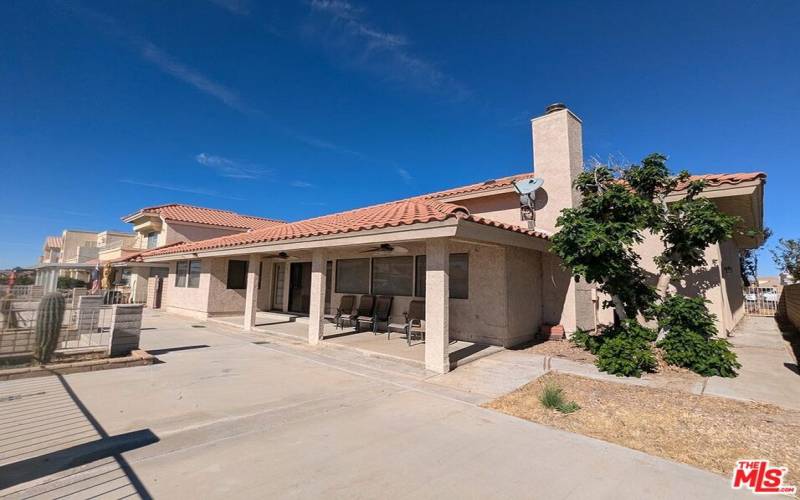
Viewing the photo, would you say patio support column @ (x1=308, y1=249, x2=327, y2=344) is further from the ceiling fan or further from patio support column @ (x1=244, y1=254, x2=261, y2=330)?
patio support column @ (x1=244, y1=254, x2=261, y2=330)

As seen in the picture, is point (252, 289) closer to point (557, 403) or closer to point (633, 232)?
point (557, 403)

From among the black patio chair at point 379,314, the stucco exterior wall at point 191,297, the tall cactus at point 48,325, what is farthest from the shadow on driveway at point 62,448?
the stucco exterior wall at point 191,297

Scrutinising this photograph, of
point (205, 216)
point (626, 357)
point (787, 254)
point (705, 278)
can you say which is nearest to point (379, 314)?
point (626, 357)

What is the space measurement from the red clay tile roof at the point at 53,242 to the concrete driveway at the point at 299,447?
68.1 m

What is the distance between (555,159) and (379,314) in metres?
7.83

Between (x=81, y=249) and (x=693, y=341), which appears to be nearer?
(x=693, y=341)

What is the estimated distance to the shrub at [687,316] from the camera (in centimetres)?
772

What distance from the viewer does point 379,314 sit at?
1256 centimetres

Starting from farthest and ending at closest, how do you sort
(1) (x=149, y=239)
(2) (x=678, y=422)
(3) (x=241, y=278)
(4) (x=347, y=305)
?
(1) (x=149, y=239) < (3) (x=241, y=278) < (4) (x=347, y=305) < (2) (x=678, y=422)

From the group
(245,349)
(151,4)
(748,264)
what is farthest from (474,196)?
(748,264)

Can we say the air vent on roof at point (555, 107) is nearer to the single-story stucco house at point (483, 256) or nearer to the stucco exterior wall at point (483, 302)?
the single-story stucco house at point (483, 256)

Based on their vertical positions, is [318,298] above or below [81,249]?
below

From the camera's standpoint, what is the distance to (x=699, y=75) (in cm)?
1145

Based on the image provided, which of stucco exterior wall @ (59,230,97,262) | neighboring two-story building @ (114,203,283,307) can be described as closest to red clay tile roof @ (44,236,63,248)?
stucco exterior wall @ (59,230,97,262)
